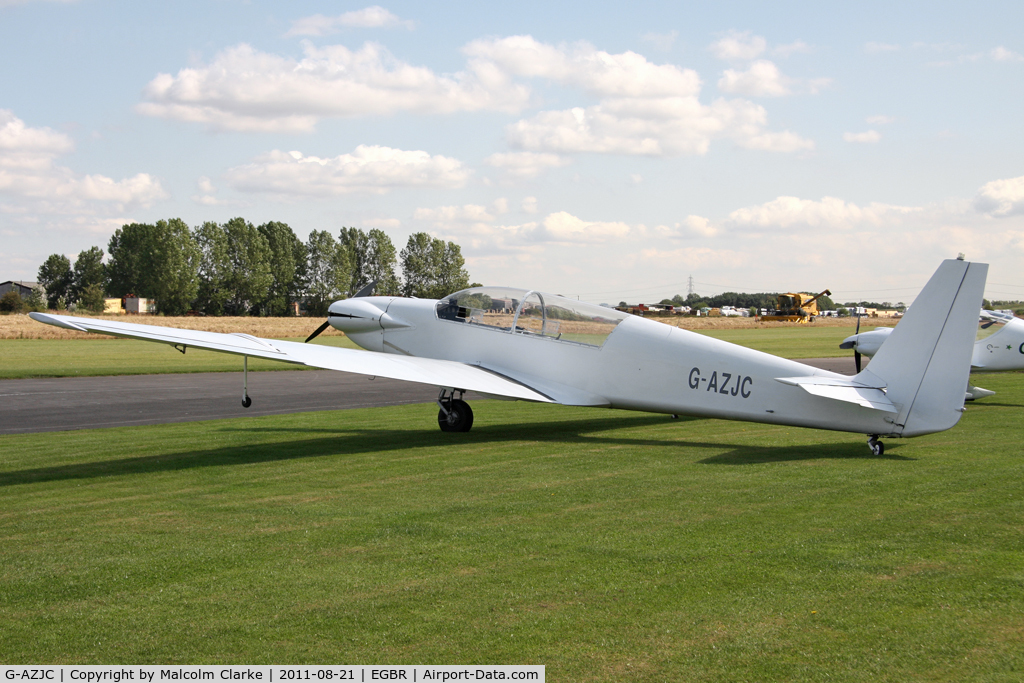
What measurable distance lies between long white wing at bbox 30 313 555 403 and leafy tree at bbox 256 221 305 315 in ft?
284

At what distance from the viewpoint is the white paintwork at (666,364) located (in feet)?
30.8

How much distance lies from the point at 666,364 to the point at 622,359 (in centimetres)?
75

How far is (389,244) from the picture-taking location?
319 feet

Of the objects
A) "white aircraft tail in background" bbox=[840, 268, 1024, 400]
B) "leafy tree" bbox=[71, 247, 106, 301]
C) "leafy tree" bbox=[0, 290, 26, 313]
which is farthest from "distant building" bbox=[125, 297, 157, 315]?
"white aircraft tail in background" bbox=[840, 268, 1024, 400]

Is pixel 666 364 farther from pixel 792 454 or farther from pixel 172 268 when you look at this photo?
pixel 172 268

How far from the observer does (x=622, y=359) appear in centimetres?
1210

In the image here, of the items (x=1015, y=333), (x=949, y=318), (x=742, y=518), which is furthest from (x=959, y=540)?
(x=1015, y=333)

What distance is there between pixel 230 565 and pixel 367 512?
178 centimetres

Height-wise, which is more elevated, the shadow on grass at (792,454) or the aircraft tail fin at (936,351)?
the aircraft tail fin at (936,351)

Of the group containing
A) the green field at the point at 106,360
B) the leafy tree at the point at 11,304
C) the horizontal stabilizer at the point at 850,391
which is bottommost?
the green field at the point at 106,360

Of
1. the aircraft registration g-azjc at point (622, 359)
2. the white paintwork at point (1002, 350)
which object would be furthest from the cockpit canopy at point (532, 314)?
the white paintwork at point (1002, 350)

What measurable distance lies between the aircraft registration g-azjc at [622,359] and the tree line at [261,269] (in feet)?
239

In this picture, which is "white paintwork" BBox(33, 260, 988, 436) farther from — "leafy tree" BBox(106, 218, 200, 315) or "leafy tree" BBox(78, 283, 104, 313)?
"leafy tree" BBox(78, 283, 104, 313)

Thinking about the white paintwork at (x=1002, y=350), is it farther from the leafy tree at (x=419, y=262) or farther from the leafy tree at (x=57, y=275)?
the leafy tree at (x=57, y=275)
